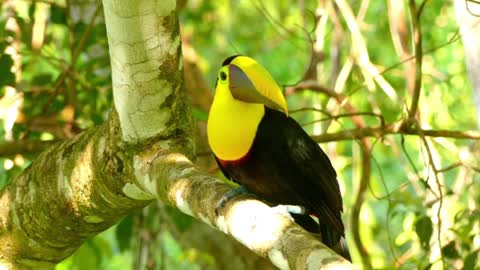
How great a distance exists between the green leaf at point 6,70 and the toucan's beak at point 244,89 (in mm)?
841

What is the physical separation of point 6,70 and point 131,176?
2.65ft

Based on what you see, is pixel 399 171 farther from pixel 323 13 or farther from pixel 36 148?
pixel 36 148

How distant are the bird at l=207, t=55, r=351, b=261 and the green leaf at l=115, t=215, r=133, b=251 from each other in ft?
2.73

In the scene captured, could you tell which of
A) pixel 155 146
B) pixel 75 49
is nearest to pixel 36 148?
pixel 75 49

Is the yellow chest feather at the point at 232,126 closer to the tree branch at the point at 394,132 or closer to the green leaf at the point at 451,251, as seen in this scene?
the tree branch at the point at 394,132

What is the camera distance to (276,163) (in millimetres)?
2377

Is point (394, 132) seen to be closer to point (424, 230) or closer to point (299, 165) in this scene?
point (424, 230)

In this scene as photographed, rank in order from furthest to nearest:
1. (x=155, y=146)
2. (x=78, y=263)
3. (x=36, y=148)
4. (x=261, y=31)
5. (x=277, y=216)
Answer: (x=261, y=31)
(x=78, y=263)
(x=36, y=148)
(x=155, y=146)
(x=277, y=216)

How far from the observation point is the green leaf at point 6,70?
9.23ft

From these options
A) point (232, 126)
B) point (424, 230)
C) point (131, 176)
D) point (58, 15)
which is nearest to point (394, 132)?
point (424, 230)

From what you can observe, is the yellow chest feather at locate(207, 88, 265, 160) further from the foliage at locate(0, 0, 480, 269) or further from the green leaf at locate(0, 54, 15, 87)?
the green leaf at locate(0, 54, 15, 87)

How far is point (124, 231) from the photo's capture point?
3195mm

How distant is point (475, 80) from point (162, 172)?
1.09 meters

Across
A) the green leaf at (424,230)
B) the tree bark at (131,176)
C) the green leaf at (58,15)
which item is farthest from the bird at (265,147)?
the green leaf at (58,15)
